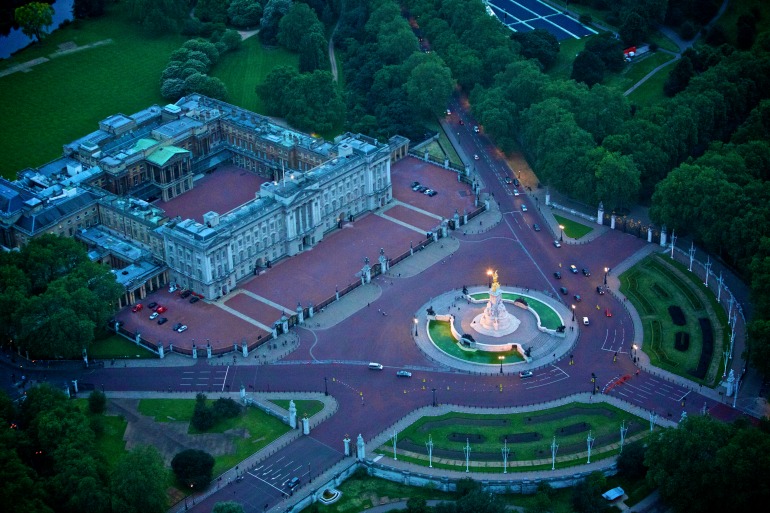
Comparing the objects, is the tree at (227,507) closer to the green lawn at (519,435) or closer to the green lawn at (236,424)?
the green lawn at (236,424)

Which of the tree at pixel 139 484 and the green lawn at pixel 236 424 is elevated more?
the tree at pixel 139 484

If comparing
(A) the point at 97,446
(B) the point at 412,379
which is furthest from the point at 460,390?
(A) the point at 97,446

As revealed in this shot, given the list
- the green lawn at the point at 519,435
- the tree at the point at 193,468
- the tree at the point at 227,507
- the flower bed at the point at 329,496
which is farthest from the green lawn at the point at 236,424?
the green lawn at the point at 519,435

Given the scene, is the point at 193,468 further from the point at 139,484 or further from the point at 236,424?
the point at 236,424

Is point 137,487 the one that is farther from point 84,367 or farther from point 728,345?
point 728,345

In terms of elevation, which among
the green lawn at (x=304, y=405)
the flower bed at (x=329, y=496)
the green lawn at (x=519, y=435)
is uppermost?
the green lawn at (x=519, y=435)

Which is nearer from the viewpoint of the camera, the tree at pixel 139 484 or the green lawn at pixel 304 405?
the tree at pixel 139 484

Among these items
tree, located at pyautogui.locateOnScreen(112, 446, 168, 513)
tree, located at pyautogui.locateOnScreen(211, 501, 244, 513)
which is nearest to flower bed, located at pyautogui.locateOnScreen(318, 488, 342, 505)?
tree, located at pyautogui.locateOnScreen(211, 501, 244, 513)
